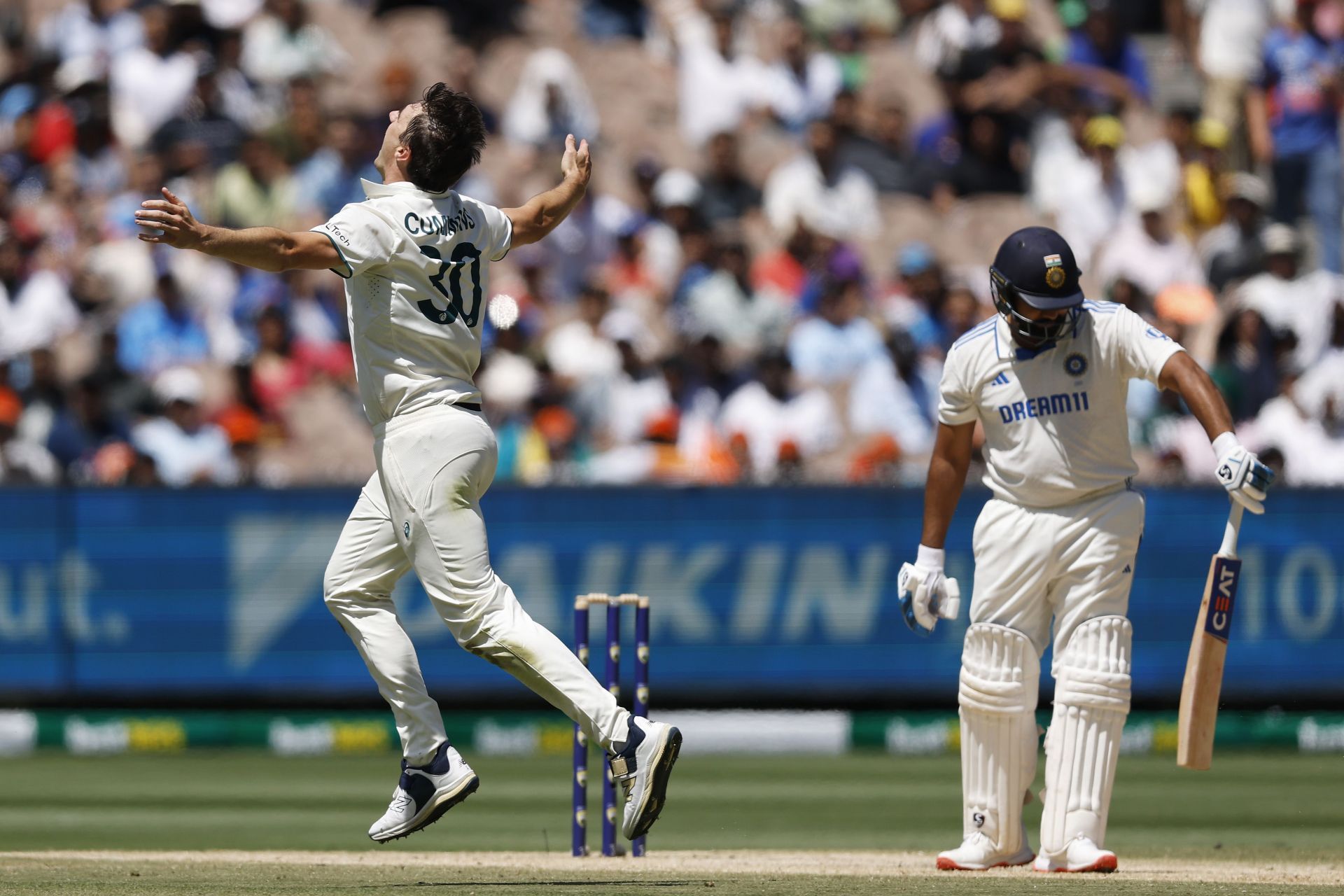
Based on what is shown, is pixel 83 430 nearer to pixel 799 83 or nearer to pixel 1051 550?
pixel 799 83

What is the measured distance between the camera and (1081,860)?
6750 millimetres

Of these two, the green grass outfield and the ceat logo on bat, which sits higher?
the ceat logo on bat

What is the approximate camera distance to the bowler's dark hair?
20.0 ft

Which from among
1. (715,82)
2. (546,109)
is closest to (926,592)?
(546,109)

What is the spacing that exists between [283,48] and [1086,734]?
1052 cm

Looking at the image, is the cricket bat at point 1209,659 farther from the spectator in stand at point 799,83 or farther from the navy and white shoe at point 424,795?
the spectator in stand at point 799,83

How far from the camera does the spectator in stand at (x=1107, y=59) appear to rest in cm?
1573

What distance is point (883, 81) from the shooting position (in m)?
15.9

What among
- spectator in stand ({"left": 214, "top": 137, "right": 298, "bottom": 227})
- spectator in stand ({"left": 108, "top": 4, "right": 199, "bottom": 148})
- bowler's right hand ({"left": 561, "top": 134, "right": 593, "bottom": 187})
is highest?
spectator in stand ({"left": 108, "top": 4, "right": 199, "bottom": 148})

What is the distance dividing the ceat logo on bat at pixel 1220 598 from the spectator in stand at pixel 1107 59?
944 cm

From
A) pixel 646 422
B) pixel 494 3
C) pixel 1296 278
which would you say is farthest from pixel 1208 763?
pixel 494 3

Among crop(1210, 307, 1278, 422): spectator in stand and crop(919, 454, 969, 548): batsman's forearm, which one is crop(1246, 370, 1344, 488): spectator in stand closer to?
A: crop(1210, 307, 1278, 422): spectator in stand

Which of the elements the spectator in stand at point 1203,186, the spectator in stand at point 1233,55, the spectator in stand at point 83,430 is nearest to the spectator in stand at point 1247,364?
the spectator in stand at point 1203,186

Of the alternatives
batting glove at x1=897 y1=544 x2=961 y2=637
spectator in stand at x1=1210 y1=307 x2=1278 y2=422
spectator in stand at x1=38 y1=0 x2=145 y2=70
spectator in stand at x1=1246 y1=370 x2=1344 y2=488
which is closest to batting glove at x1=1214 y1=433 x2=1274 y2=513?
batting glove at x1=897 y1=544 x2=961 y2=637
